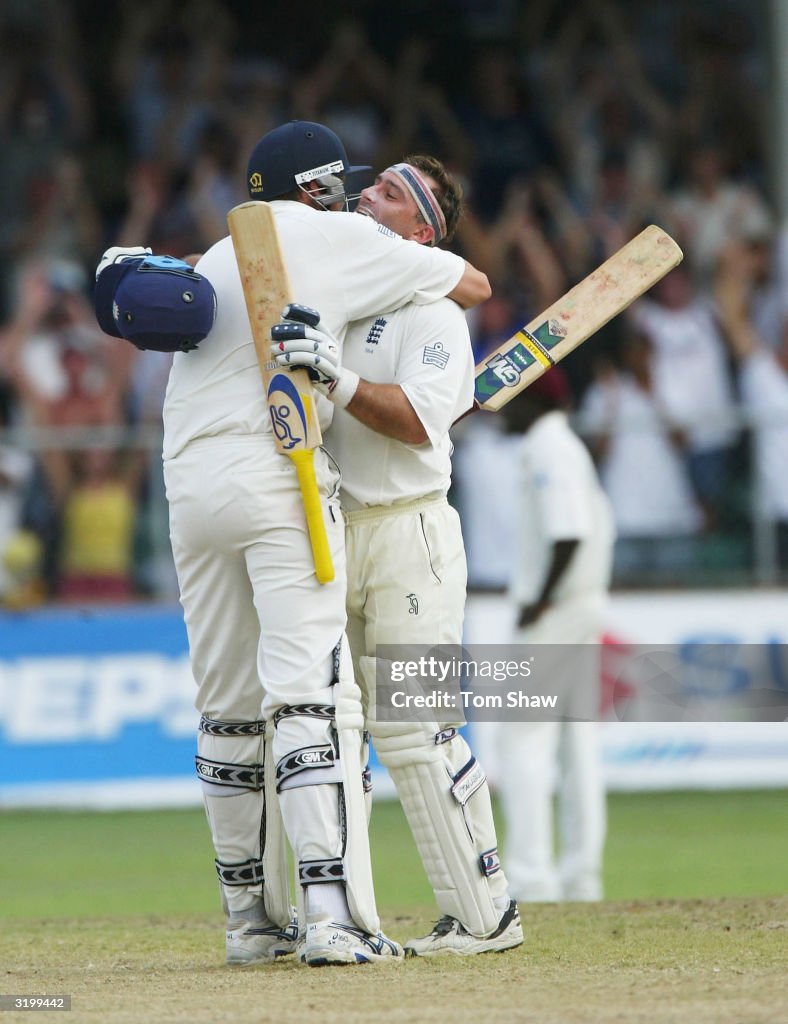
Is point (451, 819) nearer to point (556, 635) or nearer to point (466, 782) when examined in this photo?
point (466, 782)

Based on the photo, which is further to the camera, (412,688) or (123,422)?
(123,422)

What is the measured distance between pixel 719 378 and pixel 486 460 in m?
2.03

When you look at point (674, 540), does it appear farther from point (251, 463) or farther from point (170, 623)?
point (251, 463)

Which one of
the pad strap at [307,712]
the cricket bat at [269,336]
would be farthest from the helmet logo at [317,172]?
the pad strap at [307,712]

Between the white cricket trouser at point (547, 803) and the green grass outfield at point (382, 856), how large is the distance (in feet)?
0.83

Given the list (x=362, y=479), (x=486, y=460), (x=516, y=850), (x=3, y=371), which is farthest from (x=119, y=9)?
(x=362, y=479)

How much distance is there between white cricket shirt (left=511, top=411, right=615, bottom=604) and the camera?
340 inches

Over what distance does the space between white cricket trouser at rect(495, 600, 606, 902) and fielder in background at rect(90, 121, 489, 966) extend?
325 cm

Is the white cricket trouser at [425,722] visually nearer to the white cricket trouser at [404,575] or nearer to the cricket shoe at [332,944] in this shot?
the white cricket trouser at [404,575]

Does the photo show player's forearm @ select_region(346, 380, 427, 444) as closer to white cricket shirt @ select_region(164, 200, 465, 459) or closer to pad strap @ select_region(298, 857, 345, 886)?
white cricket shirt @ select_region(164, 200, 465, 459)

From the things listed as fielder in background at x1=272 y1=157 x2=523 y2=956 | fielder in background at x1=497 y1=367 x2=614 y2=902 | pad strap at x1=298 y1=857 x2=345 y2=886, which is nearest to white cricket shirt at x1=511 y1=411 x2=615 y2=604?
fielder in background at x1=497 y1=367 x2=614 y2=902

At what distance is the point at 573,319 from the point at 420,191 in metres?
0.68

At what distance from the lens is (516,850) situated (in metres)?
8.63

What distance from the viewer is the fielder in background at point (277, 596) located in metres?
5.00
